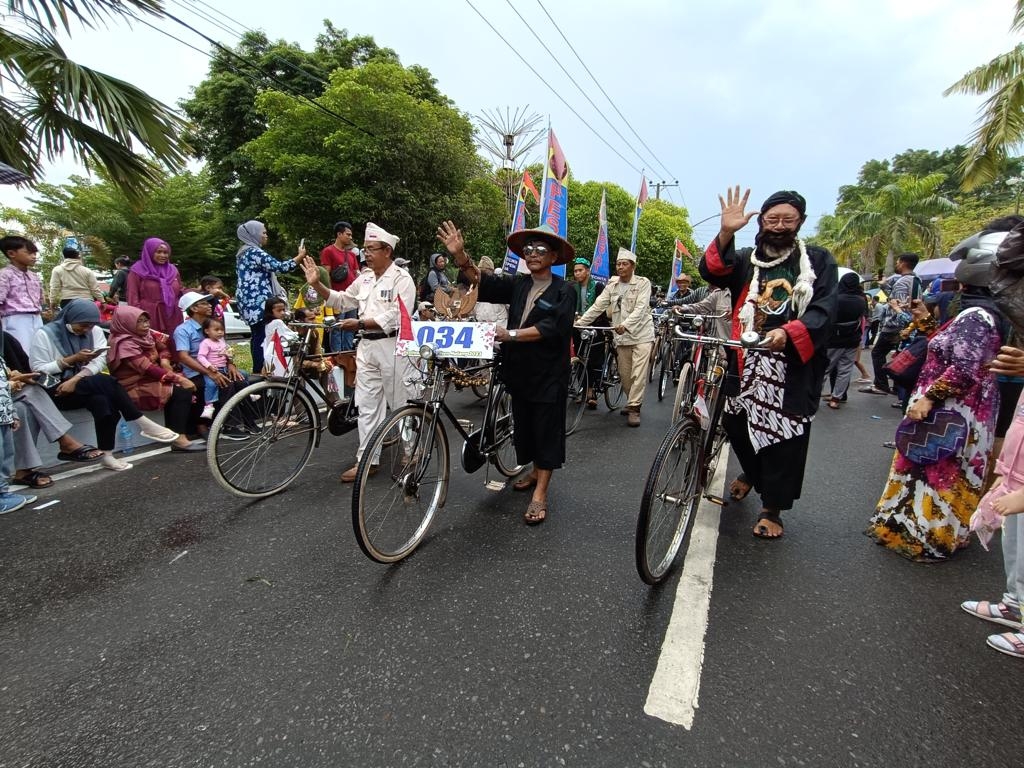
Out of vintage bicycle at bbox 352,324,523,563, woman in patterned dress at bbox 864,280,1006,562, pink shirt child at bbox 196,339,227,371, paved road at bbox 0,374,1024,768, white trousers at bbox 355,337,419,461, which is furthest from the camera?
pink shirt child at bbox 196,339,227,371

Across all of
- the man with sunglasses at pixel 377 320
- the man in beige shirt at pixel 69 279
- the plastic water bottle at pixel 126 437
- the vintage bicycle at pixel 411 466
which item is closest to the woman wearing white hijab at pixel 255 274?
the plastic water bottle at pixel 126 437

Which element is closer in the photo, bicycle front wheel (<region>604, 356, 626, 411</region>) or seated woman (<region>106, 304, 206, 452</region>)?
seated woman (<region>106, 304, 206, 452</region>)

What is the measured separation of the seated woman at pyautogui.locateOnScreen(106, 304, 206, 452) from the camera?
4449mm

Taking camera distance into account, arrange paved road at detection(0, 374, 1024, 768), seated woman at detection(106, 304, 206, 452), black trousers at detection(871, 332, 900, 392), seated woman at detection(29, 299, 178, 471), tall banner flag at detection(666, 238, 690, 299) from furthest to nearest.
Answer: tall banner flag at detection(666, 238, 690, 299) → black trousers at detection(871, 332, 900, 392) → seated woman at detection(106, 304, 206, 452) → seated woman at detection(29, 299, 178, 471) → paved road at detection(0, 374, 1024, 768)

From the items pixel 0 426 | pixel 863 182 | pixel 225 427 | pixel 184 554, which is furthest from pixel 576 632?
pixel 863 182

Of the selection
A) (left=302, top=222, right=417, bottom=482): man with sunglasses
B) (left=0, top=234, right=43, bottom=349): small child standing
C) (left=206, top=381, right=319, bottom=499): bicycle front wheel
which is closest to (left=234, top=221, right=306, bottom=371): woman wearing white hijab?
(left=0, top=234, right=43, bottom=349): small child standing

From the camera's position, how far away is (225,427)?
11.1 ft

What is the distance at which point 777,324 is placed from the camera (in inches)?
115

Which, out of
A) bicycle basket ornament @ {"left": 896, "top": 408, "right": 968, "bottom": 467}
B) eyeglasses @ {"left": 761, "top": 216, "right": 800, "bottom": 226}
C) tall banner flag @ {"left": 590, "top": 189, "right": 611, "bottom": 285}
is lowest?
bicycle basket ornament @ {"left": 896, "top": 408, "right": 968, "bottom": 467}

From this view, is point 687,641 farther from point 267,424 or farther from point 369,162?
Result: point 369,162

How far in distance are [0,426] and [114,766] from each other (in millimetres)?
2894

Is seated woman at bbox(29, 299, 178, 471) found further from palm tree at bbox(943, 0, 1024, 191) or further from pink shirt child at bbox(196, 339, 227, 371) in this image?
palm tree at bbox(943, 0, 1024, 191)

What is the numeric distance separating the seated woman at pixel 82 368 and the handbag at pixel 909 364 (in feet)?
19.1

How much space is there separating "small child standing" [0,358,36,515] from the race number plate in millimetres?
2732
